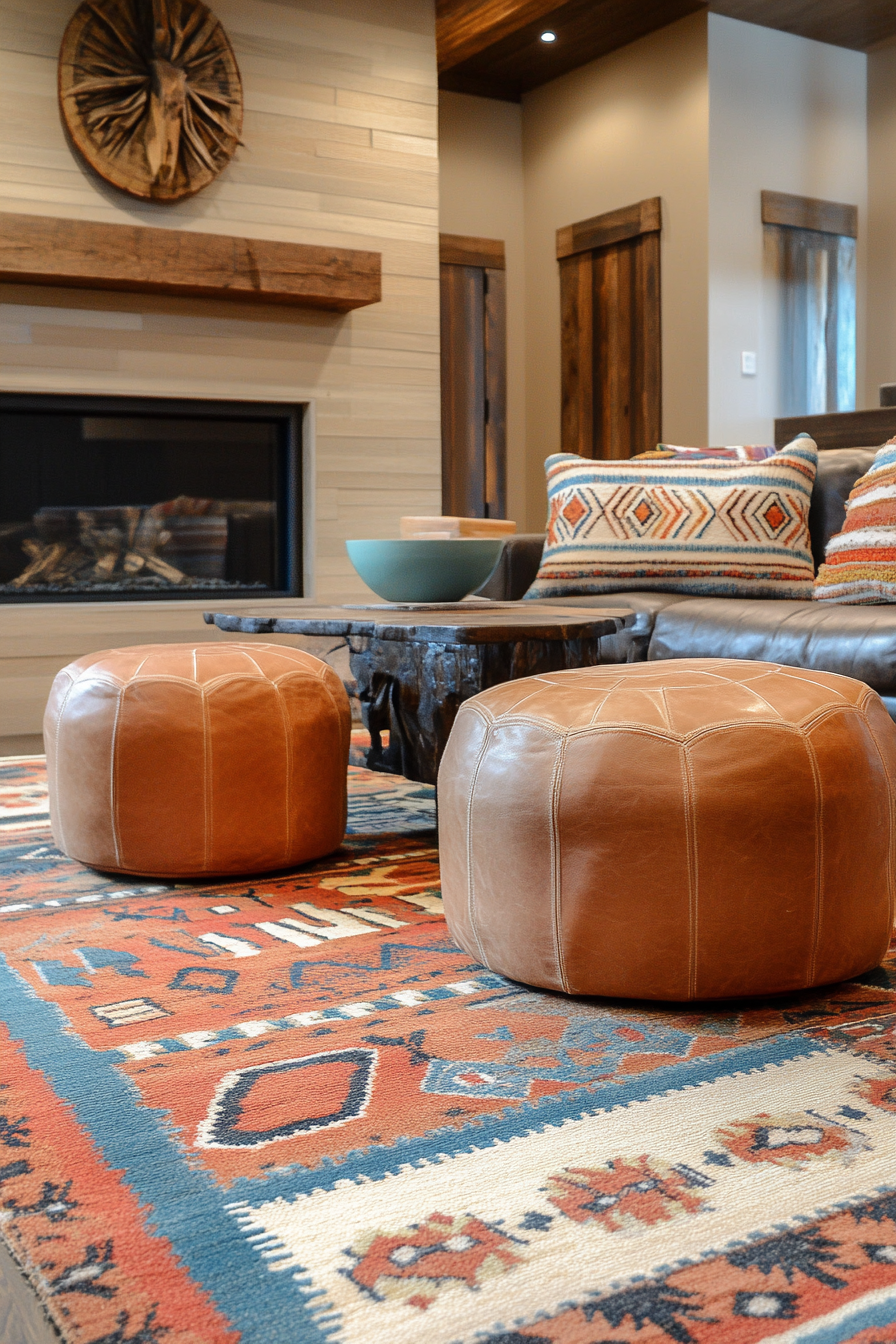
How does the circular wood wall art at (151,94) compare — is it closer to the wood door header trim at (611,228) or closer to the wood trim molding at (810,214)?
the wood door header trim at (611,228)

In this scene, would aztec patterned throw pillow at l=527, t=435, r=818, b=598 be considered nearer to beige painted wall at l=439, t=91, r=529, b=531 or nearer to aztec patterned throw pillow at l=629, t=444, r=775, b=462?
aztec patterned throw pillow at l=629, t=444, r=775, b=462

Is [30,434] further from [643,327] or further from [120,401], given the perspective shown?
[643,327]

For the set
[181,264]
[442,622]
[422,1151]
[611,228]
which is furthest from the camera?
[611,228]

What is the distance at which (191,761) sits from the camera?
6.86 ft

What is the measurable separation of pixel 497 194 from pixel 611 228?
80 cm

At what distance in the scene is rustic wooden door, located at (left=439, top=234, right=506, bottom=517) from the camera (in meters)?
6.31

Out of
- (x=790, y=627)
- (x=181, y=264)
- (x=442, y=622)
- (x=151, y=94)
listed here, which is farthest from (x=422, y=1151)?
(x=151, y=94)

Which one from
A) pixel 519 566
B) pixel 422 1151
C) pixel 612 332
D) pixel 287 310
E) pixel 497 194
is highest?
pixel 497 194

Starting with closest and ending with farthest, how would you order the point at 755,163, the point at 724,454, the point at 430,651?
the point at 430,651, the point at 724,454, the point at 755,163

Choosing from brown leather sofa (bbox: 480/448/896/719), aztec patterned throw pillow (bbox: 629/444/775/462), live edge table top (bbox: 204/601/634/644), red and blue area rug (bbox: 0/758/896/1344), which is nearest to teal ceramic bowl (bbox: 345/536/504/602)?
live edge table top (bbox: 204/601/634/644)

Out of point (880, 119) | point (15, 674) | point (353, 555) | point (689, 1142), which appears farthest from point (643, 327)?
point (689, 1142)

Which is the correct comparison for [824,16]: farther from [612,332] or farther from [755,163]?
[612,332]

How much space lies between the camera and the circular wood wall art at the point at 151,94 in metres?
4.08

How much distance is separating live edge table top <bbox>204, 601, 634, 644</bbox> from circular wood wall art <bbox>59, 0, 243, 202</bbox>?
7.54 ft
